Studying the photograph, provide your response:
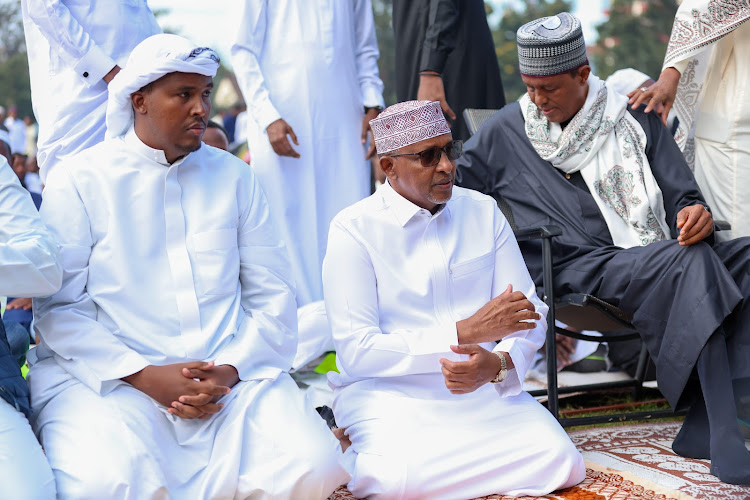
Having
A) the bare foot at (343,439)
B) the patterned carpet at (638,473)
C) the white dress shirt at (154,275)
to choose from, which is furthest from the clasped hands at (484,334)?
the white dress shirt at (154,275)

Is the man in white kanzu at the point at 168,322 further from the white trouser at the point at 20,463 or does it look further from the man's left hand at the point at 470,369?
the man's left hand at the point at 470,369

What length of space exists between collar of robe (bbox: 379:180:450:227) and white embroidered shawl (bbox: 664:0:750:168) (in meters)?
1.76

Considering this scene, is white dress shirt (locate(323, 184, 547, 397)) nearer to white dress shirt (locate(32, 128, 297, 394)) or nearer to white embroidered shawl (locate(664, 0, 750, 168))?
white dress shirt (locate(32, 128, 297, 394))

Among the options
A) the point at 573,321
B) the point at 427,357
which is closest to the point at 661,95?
the point at 573,321

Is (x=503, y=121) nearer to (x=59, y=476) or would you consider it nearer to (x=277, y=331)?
(x=277, y=331)

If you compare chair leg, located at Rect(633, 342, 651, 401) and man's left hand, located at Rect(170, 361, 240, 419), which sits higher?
man's left hand, located at Rect(170, 361, 240, 419)

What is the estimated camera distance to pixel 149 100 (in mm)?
3580

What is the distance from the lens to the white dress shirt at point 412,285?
3725 millimetres

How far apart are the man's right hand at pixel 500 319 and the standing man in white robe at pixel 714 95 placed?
1507 mm

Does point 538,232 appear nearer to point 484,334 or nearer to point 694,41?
point 484,334

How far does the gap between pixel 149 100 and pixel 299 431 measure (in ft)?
4.45

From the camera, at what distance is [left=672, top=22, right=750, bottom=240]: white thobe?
4.76 meters

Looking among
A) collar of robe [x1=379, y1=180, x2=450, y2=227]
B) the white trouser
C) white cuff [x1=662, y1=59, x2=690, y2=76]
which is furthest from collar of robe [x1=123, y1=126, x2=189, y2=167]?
white cuff [x1=662, y1=59, x2=690, y2=76]

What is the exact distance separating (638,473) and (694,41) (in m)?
2.30
